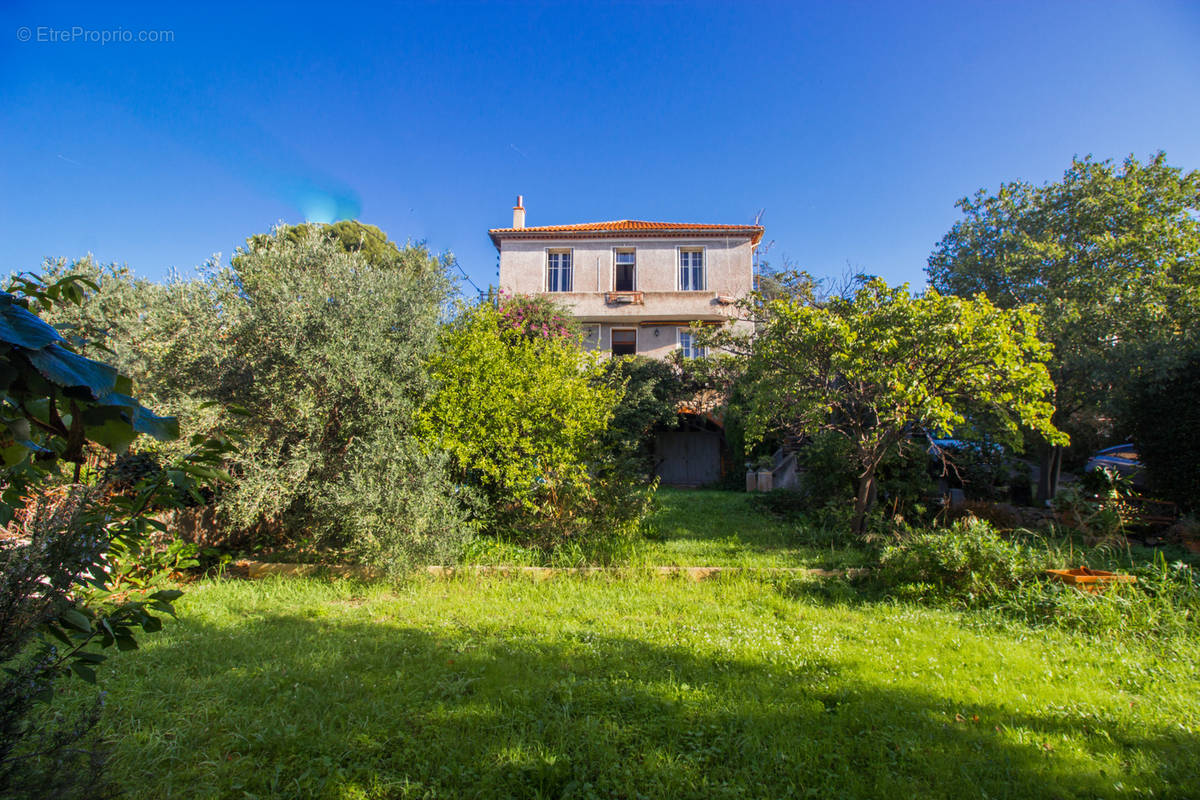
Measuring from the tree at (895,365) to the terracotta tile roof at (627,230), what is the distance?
42.8 ft

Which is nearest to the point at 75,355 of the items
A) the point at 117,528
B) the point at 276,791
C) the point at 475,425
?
the point at 117,528

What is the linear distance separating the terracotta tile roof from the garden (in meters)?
9.69

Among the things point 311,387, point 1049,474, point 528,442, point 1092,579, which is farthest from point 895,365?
point 1049,474

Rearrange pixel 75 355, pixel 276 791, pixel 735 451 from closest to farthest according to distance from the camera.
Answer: pixel 75 355 → pixel 276 791 → pixel 735 451

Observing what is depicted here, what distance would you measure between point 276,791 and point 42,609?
1766 mm

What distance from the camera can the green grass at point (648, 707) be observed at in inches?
110

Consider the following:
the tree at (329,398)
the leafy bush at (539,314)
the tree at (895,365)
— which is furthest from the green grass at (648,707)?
the leafy bush at (539,314)

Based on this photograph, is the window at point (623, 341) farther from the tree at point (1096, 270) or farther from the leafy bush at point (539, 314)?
the tree at point (1096, 270)

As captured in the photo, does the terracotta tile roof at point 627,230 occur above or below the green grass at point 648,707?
above

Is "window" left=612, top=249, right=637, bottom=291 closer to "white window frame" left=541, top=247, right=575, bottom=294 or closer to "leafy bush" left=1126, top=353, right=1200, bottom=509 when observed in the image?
"white window frame" left=541, top=247, right=575, bottom=294

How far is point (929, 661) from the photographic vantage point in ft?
13.5

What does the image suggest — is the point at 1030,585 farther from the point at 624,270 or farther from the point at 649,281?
the point at 624,270

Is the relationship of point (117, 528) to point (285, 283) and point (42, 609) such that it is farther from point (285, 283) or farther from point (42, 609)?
point (285, 283)

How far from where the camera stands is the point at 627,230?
20.0m
